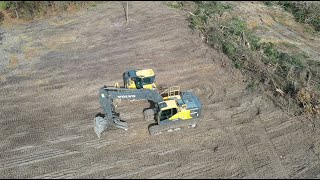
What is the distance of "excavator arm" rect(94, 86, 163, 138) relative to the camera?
1700cm

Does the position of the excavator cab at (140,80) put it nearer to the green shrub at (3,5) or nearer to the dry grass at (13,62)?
the dry grass at (13,62)

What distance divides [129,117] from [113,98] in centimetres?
206

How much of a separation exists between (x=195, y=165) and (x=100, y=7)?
1911 cm

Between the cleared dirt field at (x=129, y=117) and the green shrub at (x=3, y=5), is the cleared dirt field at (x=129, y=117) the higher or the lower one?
the lower one

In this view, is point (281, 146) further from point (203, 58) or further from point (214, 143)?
point (203, 58)

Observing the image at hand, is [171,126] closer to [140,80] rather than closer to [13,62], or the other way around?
[140,80]

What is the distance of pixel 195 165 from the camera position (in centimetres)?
1645

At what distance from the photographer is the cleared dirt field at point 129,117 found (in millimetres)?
16406

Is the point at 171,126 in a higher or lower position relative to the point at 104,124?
lower

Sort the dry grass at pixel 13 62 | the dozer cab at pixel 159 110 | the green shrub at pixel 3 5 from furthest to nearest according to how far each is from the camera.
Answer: the green shrub at pixel 3 5 < the dry grass at pixel 13 62 < the dozer cab at pixel 159 110

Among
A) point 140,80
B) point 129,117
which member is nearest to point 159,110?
point 129,117

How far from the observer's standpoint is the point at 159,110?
17.4 metres

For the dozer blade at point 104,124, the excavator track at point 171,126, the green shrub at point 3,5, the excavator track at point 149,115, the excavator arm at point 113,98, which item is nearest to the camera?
the excavator arm at point 113,98

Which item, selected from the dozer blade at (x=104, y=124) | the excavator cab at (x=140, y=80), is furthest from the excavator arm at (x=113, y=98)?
the excavator cab at (x=140, y=80)
